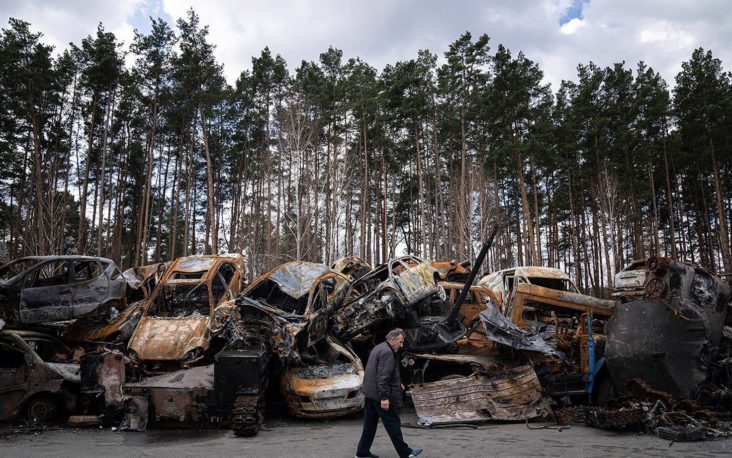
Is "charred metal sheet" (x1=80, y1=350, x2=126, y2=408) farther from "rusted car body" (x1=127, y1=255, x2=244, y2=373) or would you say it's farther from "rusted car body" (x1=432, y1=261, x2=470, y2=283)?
"rusted car body" (x1=432, y1=261, x2=470, y2=283)

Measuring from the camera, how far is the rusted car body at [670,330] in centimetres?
634

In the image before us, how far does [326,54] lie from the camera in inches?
1144

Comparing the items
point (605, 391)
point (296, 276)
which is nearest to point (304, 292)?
point (296, 276)

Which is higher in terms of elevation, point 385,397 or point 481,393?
point 385,397

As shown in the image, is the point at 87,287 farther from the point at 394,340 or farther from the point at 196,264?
the point at 394,340

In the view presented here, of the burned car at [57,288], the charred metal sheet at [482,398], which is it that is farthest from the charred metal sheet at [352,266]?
the burned car at [57,288]

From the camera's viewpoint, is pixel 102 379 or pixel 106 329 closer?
pixel 102 379

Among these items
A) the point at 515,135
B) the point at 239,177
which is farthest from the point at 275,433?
the point at 239,177

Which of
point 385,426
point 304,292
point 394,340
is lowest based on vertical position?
point 385,426

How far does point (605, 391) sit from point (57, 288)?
422 inches

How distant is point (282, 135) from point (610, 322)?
20244mm

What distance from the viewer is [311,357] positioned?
303 inches

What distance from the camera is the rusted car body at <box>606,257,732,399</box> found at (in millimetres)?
6344

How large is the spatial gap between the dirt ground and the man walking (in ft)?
2.01
